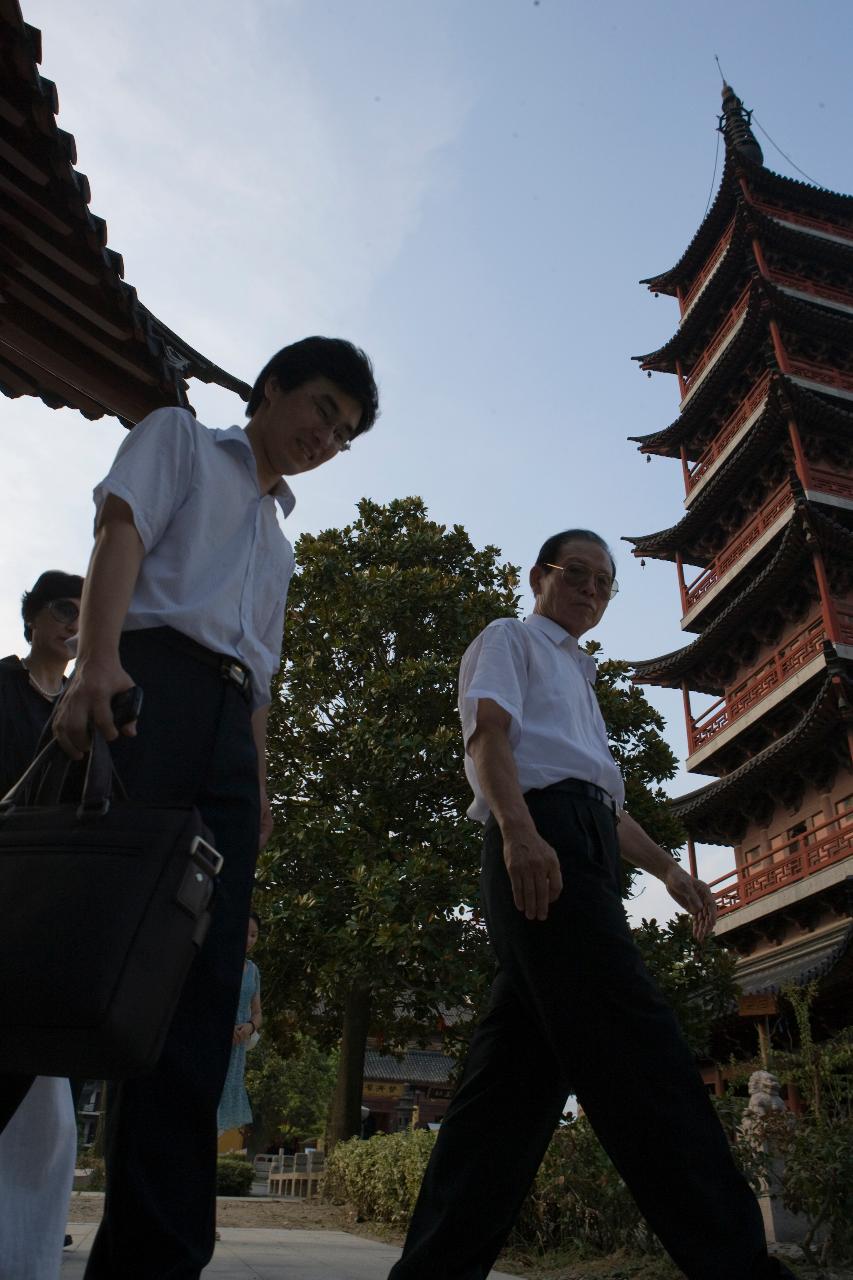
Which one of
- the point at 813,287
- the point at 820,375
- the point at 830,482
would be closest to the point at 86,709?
the point at 830,482

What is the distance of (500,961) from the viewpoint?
213cm

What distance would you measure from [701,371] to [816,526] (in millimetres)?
9258

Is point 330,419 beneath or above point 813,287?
beneath

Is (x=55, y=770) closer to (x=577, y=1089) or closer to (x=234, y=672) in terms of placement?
(x=234, y=672)

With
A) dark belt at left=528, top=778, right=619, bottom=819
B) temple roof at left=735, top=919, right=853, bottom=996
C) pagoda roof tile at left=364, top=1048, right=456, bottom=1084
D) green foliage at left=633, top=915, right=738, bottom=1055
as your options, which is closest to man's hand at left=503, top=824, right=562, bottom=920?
dark belt at left=528, top=778, right=619, bottom=819

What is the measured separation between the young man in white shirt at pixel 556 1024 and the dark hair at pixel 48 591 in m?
1.07

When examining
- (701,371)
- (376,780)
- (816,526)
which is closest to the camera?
(376,780)

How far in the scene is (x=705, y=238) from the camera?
26.9 meters

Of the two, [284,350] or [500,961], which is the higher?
[284,350]

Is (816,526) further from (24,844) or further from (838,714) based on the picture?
(24,844)

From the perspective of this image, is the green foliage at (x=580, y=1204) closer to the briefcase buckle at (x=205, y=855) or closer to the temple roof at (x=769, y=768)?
the briefcase buckle at (x=205, y=855)

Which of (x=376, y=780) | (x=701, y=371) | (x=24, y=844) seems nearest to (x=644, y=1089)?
(x=24, y=844)

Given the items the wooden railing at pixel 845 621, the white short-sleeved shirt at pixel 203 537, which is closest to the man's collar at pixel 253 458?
the white short-sleeved shirt at pixel 203 537

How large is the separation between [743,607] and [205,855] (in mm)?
20498
